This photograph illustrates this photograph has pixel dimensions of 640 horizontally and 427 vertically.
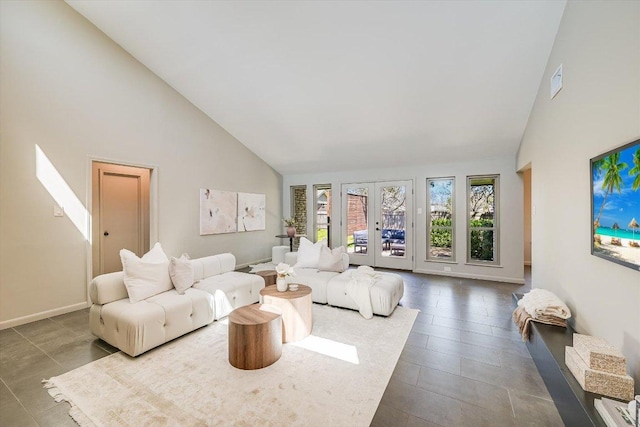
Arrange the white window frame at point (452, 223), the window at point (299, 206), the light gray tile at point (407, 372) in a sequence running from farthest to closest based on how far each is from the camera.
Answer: the window at point (299, 206) → the white window frame at point (452, 223) → the light gray tile at point (407, 372)

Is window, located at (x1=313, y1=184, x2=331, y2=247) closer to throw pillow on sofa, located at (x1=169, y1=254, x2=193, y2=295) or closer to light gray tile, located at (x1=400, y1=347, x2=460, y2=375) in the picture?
throw pillow on sofa, located at (x1=169, y1=254, x2=193, y2=295)

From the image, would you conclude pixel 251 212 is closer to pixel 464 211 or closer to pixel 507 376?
pixel 464 211

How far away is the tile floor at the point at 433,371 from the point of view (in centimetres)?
180

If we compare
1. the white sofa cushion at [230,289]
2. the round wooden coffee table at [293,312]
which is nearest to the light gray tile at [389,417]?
the round wooden coffee table at [293,312]

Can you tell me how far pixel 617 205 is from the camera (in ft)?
5.51

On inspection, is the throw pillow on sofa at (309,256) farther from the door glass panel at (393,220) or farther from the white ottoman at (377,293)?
the door glass panel at (393,220)

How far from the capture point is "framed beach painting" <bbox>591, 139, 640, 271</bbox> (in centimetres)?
150

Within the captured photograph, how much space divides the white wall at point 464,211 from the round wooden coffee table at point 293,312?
3.89m

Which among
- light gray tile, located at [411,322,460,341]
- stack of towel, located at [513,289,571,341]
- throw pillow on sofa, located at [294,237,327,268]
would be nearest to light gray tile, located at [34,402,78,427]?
light gray tile, located at [411,322,460,341]

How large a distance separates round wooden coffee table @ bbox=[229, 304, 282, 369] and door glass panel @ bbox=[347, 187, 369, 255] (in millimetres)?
4562

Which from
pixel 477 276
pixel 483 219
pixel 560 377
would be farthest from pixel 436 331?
pixel 483 219

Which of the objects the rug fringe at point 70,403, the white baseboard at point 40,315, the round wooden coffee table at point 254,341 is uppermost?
the round wooden coffee table at point 254,341

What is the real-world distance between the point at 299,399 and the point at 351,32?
3822mm

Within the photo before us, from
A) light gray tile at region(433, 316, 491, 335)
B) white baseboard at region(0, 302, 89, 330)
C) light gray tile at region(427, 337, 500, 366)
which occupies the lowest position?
light gray tile at region(427, 337, 500, 366)
